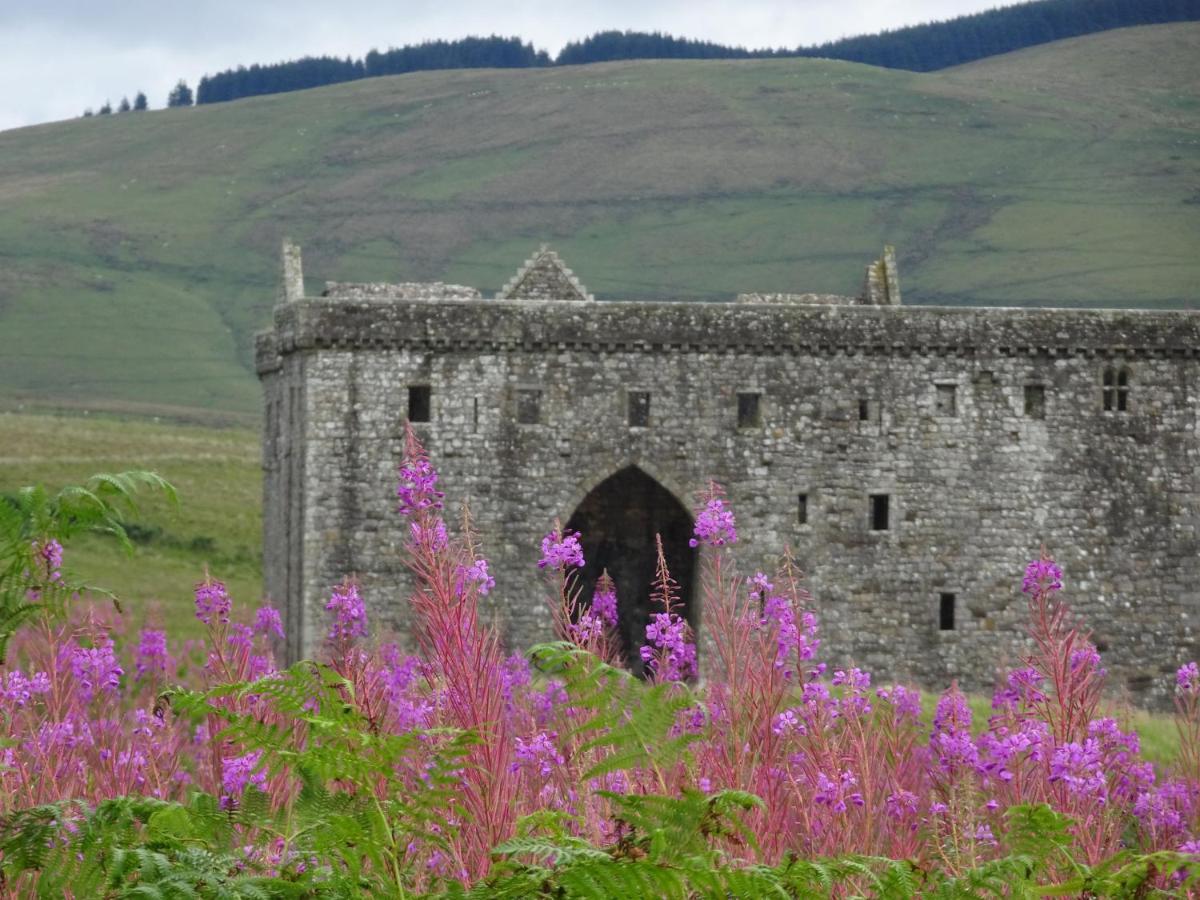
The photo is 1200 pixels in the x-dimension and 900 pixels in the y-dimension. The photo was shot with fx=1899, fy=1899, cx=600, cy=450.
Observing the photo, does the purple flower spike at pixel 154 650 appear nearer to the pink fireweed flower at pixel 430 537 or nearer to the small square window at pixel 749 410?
the pink fireweed flower at pixel 430 537

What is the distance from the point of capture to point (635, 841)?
4.50 m

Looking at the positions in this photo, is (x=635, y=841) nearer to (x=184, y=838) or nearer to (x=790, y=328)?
(x=184, y=838)

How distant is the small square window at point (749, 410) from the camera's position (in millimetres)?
31234

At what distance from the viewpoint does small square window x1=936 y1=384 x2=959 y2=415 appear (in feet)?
104

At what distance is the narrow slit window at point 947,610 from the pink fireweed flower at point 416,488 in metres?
26.1

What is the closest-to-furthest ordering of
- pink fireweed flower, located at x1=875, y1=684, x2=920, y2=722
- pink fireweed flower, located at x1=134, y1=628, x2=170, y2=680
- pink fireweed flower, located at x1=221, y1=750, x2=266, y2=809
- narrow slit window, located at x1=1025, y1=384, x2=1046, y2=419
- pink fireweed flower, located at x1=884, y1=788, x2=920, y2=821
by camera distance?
pink fireweed flower, located at x1=221, y1=750, x2=266, y2=809, pink fireweed flower, located at x1=884, y1=788, x2=920, y2=821, pink fireweed flower, located at x1=875, y1=684, x2=920, y2=722, pink fireweed flower, located at x1=134, y1=628, x2=170, y2=680, narrow slit window, located at x1=1025, y1=384, x2=1046, y2=419

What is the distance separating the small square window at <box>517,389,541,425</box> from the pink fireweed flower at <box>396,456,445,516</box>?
24599mm

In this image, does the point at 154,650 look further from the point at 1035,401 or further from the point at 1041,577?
the point at 1035,401

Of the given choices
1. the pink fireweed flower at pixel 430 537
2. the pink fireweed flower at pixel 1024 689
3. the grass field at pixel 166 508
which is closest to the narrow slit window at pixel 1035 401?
the grass field at pixel 166 508

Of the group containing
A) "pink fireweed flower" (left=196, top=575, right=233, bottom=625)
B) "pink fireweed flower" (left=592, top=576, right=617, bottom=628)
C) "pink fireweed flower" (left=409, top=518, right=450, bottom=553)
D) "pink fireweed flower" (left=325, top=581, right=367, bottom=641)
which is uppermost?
"pink fireweed flower" (left=409, top=518, right=450, bottom=553)

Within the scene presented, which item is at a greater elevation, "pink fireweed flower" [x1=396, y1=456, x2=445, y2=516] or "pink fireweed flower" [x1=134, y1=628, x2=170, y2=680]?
"pink fireweed flower" [x1=396, y1=456, x2=445, y2=516]

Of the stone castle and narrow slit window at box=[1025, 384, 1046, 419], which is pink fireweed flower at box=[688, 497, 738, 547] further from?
narrow slit window at box=[1025, 384, 1046, 419]

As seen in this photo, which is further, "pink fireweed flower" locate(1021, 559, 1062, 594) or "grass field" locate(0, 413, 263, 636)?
"grass field" locate(0, 413, 263, 636)

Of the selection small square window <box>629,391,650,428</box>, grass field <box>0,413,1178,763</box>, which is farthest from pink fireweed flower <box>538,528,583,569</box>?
small square window <box>629,391,650,428</box>
